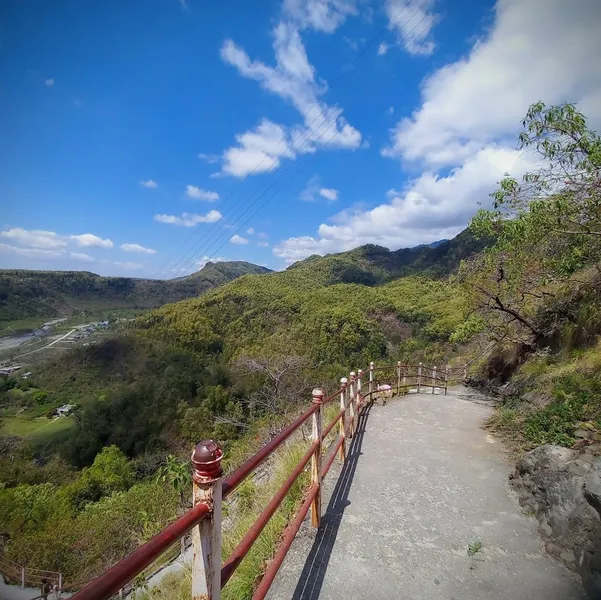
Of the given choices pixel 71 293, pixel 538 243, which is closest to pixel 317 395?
pixel 538 243

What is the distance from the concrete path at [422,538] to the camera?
9.72ft

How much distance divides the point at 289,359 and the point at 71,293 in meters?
110

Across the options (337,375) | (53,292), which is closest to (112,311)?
(53,292)

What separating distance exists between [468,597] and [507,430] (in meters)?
5.17

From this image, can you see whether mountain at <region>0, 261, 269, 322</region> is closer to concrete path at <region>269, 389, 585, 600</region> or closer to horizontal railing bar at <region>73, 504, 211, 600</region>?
concrete path at <region>269, 389, 585, 600</region>

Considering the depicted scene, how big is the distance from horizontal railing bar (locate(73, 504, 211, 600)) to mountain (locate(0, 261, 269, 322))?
394 ft

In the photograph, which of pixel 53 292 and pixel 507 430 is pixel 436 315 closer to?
pixel 507 430

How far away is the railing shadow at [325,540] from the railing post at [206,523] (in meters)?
1.73

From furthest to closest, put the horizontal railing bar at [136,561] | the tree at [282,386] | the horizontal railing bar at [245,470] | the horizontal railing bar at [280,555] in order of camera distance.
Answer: the tree at [282,386] < the horizontal railing bar at [280,555] < the horizontal railing bar at [245,470] < the horizontal railing bar at [136,561]

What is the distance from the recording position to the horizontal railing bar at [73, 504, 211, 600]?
87 centimetres

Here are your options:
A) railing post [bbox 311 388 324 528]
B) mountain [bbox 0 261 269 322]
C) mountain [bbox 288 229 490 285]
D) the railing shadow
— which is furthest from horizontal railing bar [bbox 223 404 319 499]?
mountain [bbox 0 261 269 322]

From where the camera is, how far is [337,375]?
38938mm

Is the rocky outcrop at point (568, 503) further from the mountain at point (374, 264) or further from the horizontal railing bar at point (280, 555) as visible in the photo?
the mountain at point (374, 264)

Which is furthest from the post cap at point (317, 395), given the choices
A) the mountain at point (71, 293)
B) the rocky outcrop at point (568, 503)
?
the mountain at point (71, 293)
